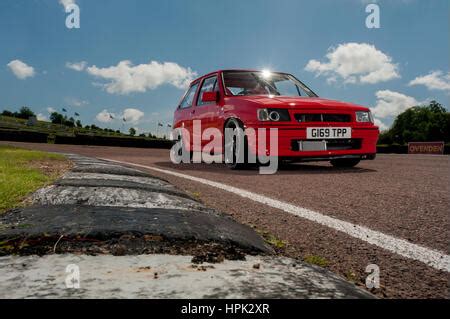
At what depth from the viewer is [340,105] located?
234 inches

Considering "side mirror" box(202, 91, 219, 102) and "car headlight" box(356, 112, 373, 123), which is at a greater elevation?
"side mirror" box(202, 91, 219, 102)

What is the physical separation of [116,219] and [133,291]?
90 centimetres

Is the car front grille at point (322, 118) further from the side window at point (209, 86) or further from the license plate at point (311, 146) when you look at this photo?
the side window at point (209, 86)

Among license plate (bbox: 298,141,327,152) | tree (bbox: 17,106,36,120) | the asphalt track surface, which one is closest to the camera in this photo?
the asphalt track surface

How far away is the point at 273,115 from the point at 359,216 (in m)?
2.96

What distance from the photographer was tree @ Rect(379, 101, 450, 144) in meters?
75.8

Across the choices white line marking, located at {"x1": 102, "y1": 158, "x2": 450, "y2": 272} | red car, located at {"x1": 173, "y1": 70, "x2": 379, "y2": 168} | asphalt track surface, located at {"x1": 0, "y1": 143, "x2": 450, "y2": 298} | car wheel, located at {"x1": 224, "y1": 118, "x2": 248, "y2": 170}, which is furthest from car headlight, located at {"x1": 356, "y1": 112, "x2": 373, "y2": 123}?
white line marking, located at {"x1": 102, "y1": 158, "x2": 450, "y2": 272}

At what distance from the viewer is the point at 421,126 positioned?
80312 mm

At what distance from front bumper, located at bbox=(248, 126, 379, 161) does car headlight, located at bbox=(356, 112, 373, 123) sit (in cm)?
11

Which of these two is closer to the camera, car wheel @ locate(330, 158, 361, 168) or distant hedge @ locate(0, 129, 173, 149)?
car wheel @ locate(330, 158, 361, 168)

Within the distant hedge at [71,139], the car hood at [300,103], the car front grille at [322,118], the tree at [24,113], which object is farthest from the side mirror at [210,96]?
the tree at [24,113]

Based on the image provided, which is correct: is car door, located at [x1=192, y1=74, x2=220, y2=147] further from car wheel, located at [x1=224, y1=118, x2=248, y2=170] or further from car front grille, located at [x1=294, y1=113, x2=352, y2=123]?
car front grille, located at [x1=294, y1=113, x2=352, y2=123]

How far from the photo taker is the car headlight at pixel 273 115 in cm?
555
